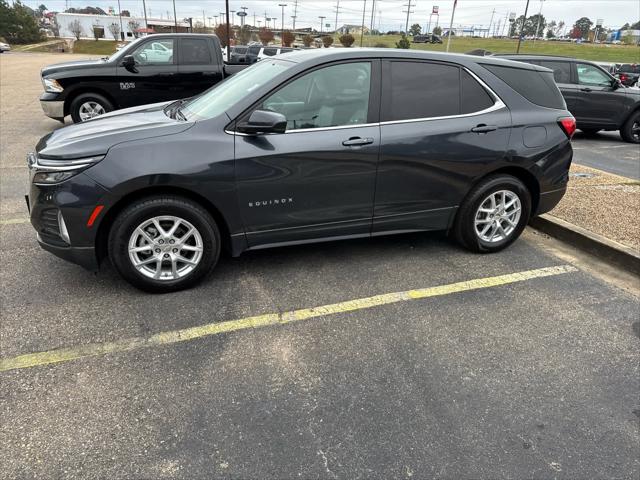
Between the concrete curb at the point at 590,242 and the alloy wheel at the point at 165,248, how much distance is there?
3.61 metres

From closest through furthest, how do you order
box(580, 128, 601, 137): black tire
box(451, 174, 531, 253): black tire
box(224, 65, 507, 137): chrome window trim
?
box(224, 65, 507, 137): chrome window trim, box(451, 174, 531, 253): black tire, box(580, 128, 601, 137): black tire

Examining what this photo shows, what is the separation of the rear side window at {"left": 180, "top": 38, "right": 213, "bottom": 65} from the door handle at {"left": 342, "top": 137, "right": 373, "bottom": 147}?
6814 mm

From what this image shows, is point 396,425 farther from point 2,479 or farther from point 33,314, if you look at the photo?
point 33,314

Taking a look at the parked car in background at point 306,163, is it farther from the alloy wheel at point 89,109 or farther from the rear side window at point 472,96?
the alloy wheel at point 89,109

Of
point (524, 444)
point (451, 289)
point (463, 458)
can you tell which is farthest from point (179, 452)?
point (451, 289)

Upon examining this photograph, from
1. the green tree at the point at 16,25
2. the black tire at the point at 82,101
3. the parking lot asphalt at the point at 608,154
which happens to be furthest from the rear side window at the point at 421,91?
the green tree at the point at 16,25

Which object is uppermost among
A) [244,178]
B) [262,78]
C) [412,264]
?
[262,78]

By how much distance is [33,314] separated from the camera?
3223 millimetres

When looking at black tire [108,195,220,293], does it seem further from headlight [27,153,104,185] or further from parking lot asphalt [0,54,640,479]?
headlight [27,153,104,185]

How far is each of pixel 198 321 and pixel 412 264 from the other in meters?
1.94

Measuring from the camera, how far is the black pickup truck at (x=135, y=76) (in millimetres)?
8711

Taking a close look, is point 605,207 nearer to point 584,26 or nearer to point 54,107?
point 54,107

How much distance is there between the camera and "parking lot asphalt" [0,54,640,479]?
87.6 inches

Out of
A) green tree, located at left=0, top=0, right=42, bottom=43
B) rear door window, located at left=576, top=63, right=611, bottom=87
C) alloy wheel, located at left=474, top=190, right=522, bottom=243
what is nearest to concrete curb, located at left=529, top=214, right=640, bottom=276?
alloy wheel, located at left=474, top=190, right=522, bottom=243
